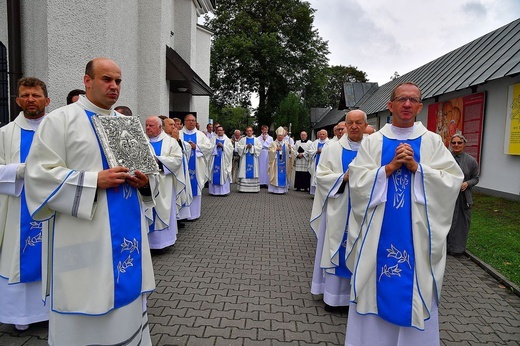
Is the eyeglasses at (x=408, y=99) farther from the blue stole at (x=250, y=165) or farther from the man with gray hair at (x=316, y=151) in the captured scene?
the blue stole at (x=250, y=165)

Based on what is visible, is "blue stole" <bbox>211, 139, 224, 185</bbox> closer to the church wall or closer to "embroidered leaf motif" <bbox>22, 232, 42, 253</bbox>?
the church wall

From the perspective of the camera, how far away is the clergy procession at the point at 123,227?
254 centimetres

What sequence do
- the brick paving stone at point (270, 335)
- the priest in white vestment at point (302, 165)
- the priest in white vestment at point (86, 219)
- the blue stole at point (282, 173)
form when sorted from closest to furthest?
1. the priest in white vestment at point (86, 219)
2. the brick paving stone at point (270, 335)
3. the blue stole at point (282, 173)
4. the priest in white vestment at point (302, 165)

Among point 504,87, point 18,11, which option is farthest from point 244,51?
point 18,11

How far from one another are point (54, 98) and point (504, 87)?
1113 centimetres

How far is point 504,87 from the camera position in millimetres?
10547

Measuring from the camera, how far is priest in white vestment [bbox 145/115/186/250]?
605 centimetres

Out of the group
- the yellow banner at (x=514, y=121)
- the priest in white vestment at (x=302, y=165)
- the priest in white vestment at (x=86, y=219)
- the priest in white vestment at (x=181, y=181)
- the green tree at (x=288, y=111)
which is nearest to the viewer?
the priest in white vestment at (x=86, y=219)

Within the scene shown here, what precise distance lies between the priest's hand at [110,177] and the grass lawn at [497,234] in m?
5.45

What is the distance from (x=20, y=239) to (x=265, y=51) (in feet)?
97.9

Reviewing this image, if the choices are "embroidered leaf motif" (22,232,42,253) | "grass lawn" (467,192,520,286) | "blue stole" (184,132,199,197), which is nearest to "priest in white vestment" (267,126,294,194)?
"blue stole" (184,132,199,197)

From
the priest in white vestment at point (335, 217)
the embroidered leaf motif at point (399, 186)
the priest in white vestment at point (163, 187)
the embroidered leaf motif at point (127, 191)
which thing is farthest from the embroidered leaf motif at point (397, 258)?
the priest in white vestment at point (163, 187)

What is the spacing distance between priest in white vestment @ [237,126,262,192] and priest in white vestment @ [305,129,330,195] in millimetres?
1891

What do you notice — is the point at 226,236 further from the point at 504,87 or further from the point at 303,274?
the point at 504,87
